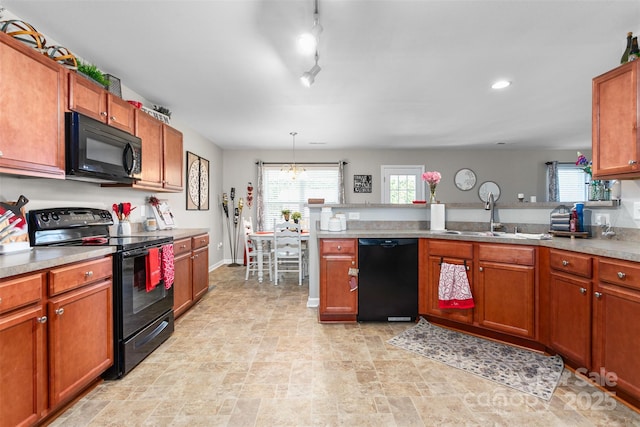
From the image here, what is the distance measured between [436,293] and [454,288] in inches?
8.3

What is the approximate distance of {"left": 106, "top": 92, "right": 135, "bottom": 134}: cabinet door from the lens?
234 centimetres

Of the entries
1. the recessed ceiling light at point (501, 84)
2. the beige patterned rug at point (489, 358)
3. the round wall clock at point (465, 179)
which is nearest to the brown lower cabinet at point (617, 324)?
the beige patterned rug at point (489, 358)

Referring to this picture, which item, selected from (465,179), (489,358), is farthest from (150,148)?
(465,179)

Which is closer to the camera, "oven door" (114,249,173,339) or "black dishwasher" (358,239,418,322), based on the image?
"oven door" (114,249,173,339)

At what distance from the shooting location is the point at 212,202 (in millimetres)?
5488

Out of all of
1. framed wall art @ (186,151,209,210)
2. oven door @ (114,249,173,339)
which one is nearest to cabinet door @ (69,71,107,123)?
oven door @ (114,249,173,339)

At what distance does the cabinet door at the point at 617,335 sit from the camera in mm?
1562

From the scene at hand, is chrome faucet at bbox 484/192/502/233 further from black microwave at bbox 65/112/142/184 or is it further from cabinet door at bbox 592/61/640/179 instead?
black microwave at bbox 65/112/142/184

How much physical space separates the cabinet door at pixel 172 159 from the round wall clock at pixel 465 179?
5.48m

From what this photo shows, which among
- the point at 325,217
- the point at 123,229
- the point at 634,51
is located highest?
the point at 634,51

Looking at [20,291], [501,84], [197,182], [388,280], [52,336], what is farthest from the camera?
[197,182]

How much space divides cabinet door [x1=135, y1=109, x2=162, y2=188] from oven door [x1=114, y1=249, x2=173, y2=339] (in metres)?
1.01

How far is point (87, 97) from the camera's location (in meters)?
2.09

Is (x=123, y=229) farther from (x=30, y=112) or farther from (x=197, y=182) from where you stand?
(x=197, y=182)
